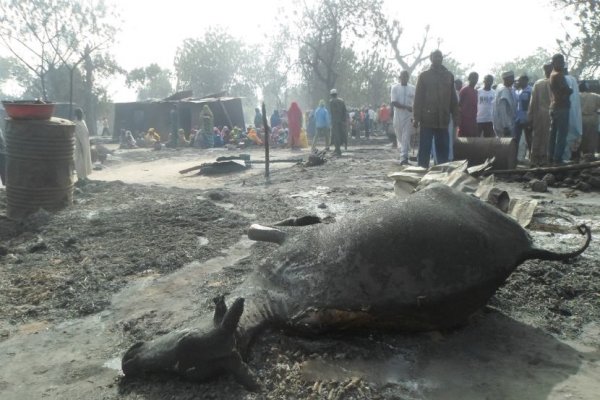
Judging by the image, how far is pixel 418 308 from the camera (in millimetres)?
2066

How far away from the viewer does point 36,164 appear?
5.82 metres

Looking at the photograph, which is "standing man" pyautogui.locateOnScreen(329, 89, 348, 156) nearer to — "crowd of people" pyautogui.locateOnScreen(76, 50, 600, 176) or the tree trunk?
"crowd of people" pyautogui.locateOnScreen(76, 50, 600, 176)

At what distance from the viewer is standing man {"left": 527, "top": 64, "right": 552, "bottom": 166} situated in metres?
7.91

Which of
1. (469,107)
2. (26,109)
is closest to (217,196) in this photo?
(26,109)

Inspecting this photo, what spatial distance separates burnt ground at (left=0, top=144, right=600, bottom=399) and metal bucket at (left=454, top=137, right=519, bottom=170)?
2.12m

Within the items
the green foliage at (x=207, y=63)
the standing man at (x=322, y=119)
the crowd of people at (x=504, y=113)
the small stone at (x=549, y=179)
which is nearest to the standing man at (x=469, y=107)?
the crowd of people at (x=504, y=113)

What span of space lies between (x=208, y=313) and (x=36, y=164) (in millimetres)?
4451

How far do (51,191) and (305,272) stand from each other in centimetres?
491

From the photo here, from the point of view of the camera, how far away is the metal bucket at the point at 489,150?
7227 mm

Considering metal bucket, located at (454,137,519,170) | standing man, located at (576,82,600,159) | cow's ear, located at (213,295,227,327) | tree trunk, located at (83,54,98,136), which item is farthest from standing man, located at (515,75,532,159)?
tree trunk, located at (83,54,98,136)

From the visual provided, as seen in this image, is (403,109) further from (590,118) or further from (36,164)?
(36,164)

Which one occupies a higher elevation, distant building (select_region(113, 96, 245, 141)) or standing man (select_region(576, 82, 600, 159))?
distant building (select_region(113, 96, 245, 141))

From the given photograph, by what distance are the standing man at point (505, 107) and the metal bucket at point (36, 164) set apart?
717 centimetres

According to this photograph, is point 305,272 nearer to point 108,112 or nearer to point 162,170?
point 162,170
